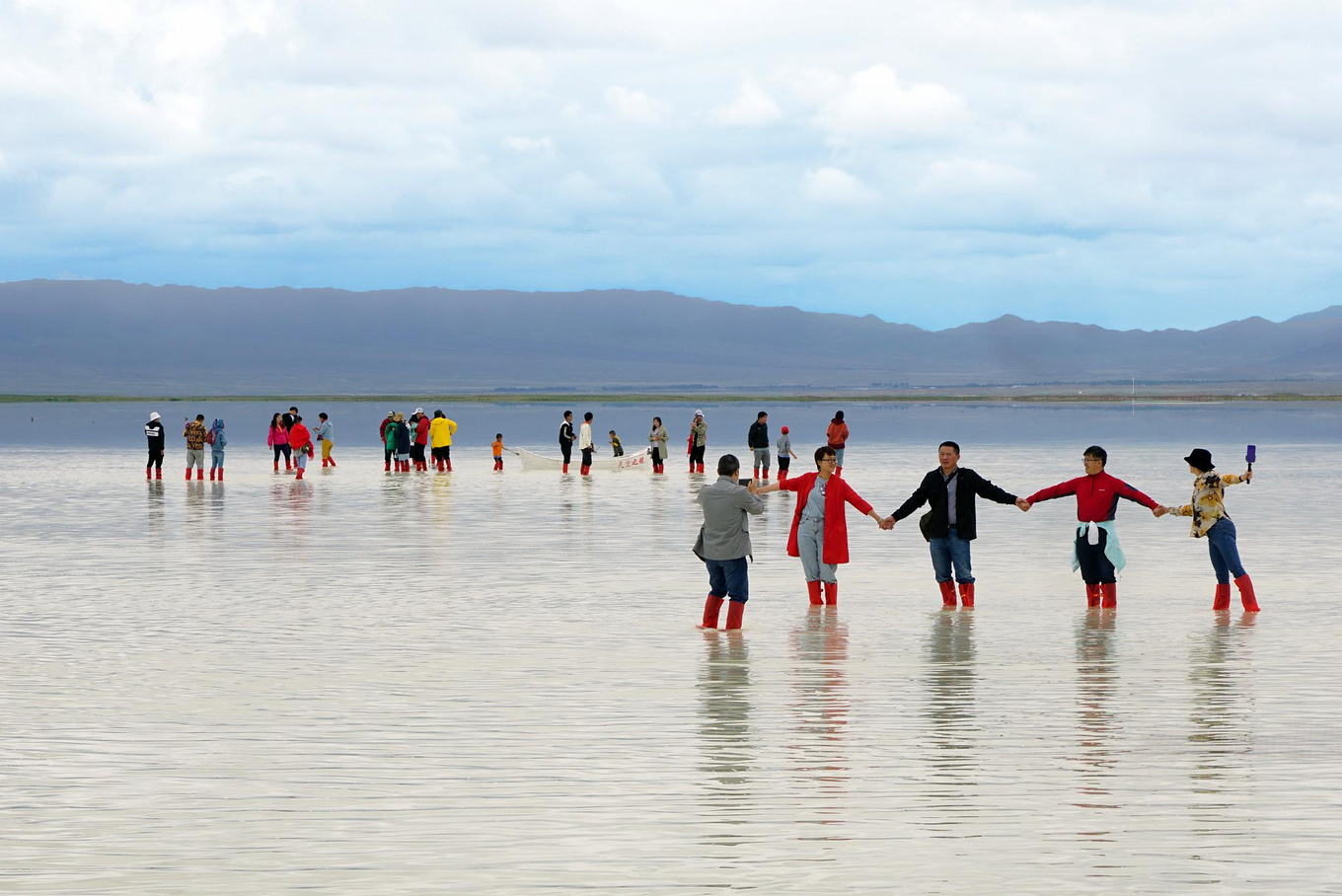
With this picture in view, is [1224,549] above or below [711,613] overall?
above

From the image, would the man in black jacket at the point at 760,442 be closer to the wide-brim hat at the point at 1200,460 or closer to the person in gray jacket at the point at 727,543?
the wide-brim hat at the point at 1200,460

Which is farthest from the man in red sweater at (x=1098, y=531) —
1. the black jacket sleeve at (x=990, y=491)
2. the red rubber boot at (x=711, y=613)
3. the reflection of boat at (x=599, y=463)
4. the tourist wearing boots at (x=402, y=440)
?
the reflection of boat at (x=599, y=463)

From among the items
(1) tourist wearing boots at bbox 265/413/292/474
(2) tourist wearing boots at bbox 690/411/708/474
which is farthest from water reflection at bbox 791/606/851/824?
(1) tourist wearing boots at bbox 265/413/292/474

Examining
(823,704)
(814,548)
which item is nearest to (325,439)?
(814,548)

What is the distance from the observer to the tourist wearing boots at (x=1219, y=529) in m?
14.2

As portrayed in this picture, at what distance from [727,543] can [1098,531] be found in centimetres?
343

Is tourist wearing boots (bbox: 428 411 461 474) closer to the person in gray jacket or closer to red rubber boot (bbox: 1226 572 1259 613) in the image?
the person in gray jacket

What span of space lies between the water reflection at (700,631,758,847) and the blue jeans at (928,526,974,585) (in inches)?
103

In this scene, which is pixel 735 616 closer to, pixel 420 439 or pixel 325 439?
pixel 420 439

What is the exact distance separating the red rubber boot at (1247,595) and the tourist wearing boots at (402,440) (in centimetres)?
2501

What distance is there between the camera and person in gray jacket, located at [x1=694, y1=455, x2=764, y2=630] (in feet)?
43.2

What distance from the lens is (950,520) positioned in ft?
48.5

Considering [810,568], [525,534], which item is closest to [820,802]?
[810,568]

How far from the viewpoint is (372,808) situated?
766cm
